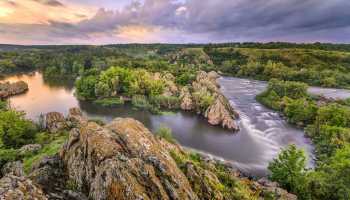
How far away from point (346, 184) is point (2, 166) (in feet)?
118

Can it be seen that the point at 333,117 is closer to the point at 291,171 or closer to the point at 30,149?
the point at 291,171

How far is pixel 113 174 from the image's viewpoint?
12.3 meters

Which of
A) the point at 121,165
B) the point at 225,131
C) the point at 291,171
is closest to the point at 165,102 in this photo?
the point at 225,131

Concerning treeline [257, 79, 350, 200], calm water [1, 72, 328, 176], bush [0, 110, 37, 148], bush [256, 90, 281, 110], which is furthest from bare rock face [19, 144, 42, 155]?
bush [256, 90, 281, 110]

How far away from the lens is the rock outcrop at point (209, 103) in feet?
181

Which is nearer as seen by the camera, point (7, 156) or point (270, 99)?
point (7, 156)

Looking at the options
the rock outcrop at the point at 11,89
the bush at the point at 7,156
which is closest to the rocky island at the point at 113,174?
the bush at the point at 7,156

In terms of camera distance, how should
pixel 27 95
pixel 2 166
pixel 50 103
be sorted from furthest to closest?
1. pixel 27 95
2. pixel 50 103
3. pixel 2 166

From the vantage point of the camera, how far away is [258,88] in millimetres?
97688

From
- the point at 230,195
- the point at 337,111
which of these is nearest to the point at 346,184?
the point at 230,195

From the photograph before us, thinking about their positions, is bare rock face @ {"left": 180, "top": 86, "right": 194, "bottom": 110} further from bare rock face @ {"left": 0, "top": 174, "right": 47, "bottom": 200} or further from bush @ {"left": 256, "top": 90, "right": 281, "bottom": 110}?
bare rock face @ {"left": 0, "top": 174, "right": 47, "bottom": 200}

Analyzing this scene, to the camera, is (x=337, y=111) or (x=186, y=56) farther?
(x=186, y=56)

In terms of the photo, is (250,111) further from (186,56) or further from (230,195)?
(186,56)

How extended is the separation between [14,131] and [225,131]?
38674 millimetres
